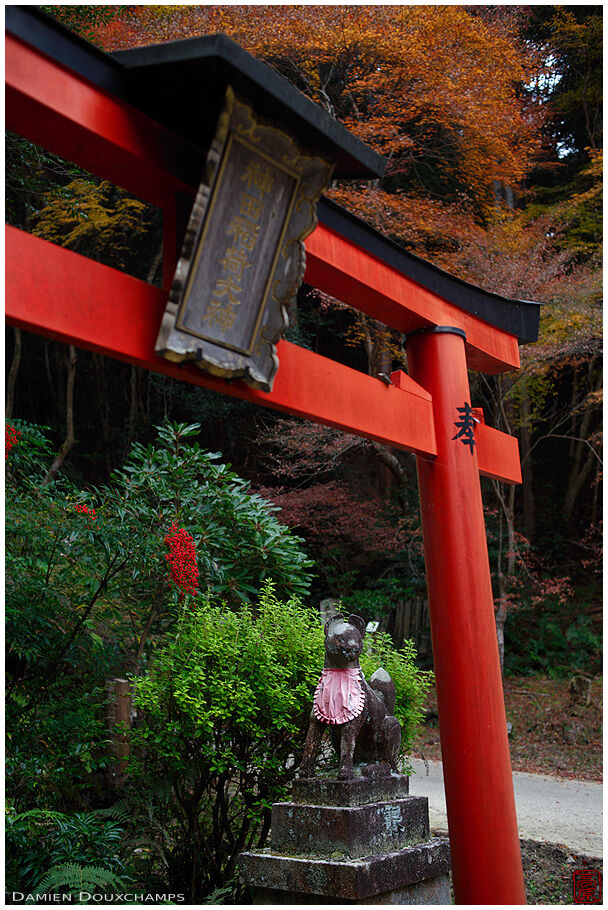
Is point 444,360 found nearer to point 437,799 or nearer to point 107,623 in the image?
point 107,623

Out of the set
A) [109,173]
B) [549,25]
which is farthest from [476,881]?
[549,25]

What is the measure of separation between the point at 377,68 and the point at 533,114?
2.99 m

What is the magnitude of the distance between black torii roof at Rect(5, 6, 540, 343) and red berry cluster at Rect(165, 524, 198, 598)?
2.45 m

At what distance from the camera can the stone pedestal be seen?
312 centimetres

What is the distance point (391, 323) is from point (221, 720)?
7.95 ft

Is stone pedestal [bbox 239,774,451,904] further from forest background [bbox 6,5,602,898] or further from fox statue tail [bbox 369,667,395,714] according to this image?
forest background [bbox 6,5,602,898]

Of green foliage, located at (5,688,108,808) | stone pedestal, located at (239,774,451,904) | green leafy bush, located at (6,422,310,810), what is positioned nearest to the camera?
stone pedestal, located at (239,774,451,904)

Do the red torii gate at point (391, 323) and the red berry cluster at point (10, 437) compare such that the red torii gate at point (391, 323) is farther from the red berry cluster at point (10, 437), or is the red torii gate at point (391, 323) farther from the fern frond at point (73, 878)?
the red berry cluster at point (10, 437)

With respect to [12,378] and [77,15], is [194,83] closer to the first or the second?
[77,15]

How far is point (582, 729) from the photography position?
9.05m

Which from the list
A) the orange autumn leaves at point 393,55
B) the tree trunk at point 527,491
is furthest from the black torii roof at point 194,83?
the tree trunk at point 527,491

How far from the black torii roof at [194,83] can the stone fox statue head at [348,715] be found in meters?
2.18

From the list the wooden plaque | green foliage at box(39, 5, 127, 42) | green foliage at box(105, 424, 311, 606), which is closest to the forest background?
green foliage at box(39, 5, 127, 42)

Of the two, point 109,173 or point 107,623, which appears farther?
point 107,623
